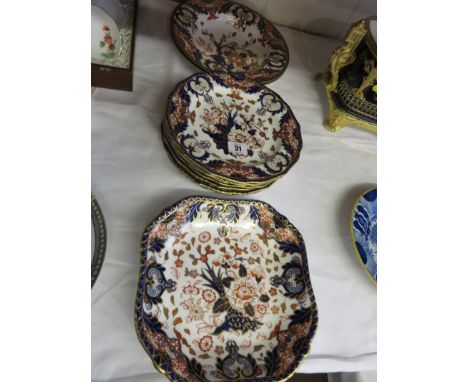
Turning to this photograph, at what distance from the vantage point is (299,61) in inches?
30.8

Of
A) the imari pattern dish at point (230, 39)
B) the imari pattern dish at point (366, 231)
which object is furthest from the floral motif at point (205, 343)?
the imari pattern dish at point (230, 39)

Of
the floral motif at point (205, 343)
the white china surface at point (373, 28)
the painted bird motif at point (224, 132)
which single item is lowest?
the floral motif at point (205, 343)

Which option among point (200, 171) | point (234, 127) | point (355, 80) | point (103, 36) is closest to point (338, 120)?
point (355, 80)

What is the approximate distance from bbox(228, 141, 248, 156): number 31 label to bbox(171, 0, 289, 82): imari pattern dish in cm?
14

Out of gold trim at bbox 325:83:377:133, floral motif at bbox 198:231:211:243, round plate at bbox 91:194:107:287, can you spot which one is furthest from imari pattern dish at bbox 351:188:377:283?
round plate at bbox 91:194:107:287

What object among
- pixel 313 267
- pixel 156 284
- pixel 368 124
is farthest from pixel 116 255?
pixel 368 124

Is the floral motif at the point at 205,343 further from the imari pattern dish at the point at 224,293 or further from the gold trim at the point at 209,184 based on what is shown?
the gold trim at the point at 209,184

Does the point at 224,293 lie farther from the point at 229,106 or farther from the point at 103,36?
the point at 103,36

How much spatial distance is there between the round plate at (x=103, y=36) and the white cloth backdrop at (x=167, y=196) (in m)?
0.06

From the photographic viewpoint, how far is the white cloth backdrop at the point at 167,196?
1.50ft

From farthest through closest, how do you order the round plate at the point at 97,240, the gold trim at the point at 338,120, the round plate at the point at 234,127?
the gold trim at the point at 338,120 → the round plate at the point at 234,127 → the round plate at the point at 97,240

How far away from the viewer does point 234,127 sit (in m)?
0.61

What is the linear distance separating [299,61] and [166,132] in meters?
0.41
